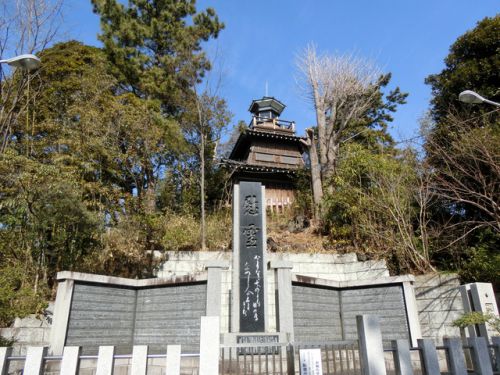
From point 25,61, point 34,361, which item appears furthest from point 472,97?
point 25,61

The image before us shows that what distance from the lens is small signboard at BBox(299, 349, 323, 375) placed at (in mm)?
3463

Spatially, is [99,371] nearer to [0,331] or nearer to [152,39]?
[0,331]

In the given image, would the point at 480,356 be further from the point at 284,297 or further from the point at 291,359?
the point at 284,297

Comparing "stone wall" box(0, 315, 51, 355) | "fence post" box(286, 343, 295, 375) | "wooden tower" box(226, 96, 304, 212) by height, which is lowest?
"fence post" box(286, 343, 295, 375)

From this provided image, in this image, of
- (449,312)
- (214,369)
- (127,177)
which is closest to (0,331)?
(214,369)

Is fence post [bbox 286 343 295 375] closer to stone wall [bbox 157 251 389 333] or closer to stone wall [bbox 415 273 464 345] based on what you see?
stone wall [bbox 157 251 389 333]

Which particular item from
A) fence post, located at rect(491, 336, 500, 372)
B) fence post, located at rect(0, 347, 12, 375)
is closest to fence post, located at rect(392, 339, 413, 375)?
fence post, located at rect(491, 336, 500, 372)

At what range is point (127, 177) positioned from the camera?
38.5 feet

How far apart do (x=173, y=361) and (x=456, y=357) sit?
10.5ft

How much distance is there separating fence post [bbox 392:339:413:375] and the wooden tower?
1333 cm

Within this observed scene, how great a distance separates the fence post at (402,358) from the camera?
358 cm

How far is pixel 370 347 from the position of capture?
3.49 metres

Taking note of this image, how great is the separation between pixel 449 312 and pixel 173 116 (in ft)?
41.3

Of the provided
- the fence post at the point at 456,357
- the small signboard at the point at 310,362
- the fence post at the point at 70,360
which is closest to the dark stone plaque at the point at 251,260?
the small signboard at the point at 310,362
